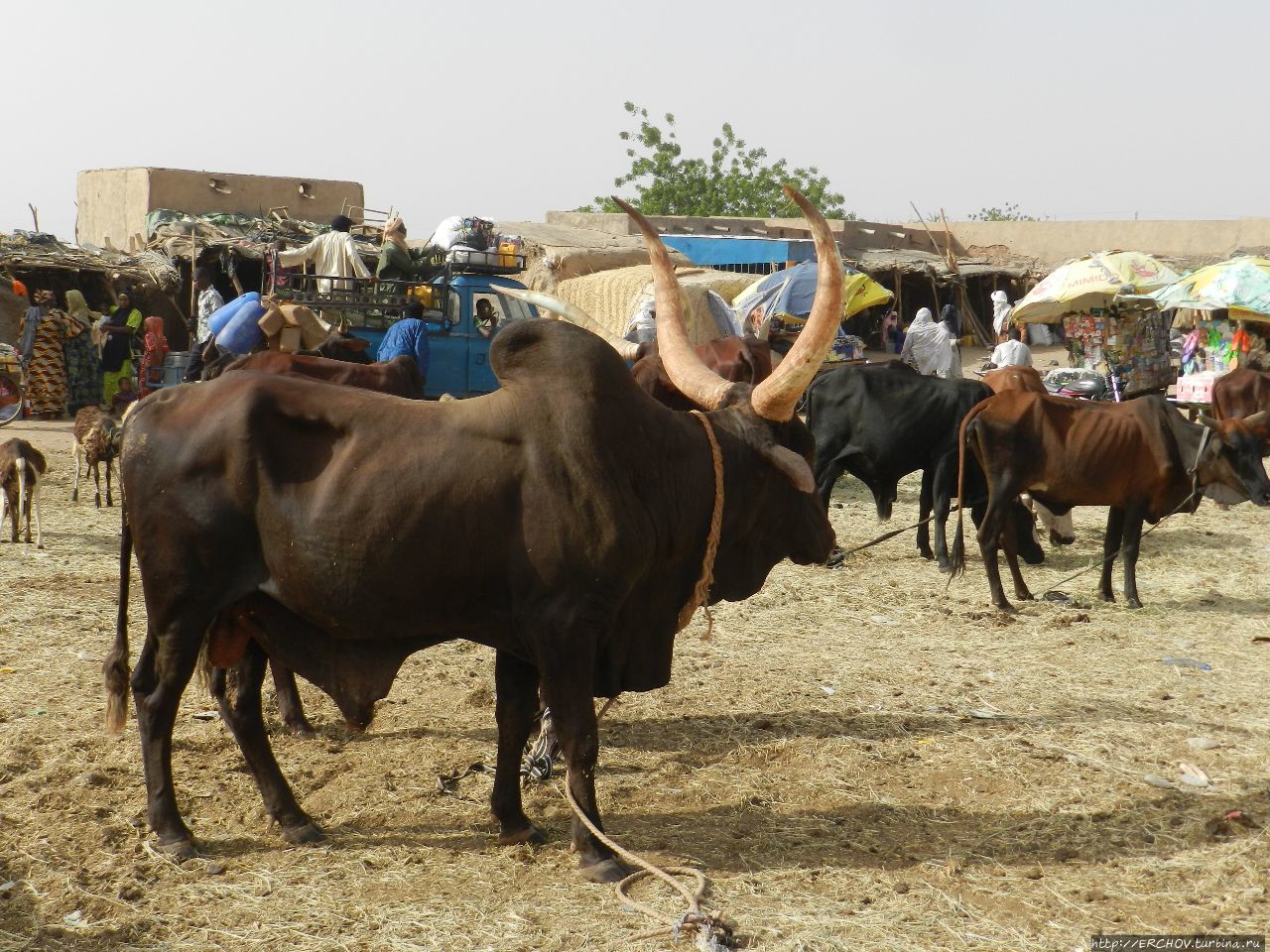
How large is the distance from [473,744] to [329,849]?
3.91 feet

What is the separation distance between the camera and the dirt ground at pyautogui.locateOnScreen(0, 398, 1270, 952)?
12.5 ft

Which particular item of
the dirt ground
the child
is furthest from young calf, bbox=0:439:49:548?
the child

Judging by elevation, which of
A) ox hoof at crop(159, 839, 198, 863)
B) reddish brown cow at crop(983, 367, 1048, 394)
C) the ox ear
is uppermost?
reddish brown cow at crop(983, 367, 1048, 394)

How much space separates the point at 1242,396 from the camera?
41.9 feet

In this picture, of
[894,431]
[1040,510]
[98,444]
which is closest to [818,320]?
[894,431]

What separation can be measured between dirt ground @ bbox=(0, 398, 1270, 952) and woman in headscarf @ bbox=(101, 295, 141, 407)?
11.3m

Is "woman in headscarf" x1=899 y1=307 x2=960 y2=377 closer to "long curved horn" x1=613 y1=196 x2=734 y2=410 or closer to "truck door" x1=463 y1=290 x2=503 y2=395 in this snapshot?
"truck door" x1=463 y1=290 x2=503 y2=395

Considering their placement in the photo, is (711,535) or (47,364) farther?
(47,364)

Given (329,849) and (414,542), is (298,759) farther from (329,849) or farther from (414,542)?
(414,542)

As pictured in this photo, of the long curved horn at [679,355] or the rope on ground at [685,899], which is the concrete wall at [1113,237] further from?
the rope on ground at [685,899]

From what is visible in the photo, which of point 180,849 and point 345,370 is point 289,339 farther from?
point 180,849

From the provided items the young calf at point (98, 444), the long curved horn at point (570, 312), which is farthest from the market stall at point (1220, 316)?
the young calf at point (98, 444)

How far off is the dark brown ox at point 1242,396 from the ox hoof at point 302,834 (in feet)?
35.9

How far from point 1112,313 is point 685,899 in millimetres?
15550
